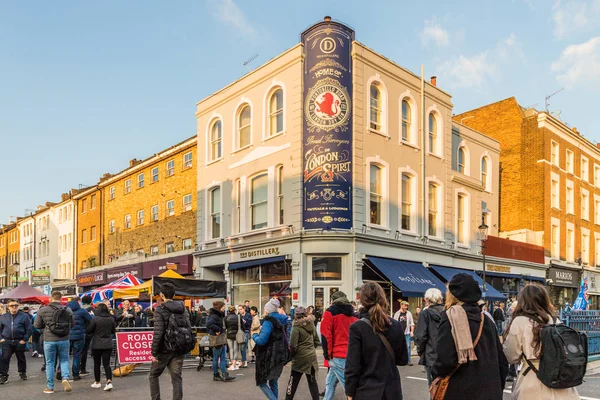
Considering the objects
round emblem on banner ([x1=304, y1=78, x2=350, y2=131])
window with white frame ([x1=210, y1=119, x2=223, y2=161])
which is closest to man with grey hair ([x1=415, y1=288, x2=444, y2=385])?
round emblem on banner ([x1=304, y1=78, x2=350, y2=131])

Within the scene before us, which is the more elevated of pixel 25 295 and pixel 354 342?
pixel 354 342

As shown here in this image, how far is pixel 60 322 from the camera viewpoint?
11.3 meters

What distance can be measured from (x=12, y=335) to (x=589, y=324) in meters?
14.3

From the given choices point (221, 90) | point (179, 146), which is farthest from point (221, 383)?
point (179, 146)

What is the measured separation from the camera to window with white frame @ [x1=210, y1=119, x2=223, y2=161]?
93.4 ft

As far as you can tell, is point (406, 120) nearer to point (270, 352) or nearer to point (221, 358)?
point (221, 358)

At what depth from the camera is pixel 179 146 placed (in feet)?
107

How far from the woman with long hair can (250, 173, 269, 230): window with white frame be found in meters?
19.6

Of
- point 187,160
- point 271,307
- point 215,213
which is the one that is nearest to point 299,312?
point 271,307

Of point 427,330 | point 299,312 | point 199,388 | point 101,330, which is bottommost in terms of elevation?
point 199,388

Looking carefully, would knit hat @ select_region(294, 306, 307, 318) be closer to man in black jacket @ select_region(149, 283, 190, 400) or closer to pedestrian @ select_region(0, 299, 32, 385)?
man in black jacket @ select_region(149, 283, 190, 400)

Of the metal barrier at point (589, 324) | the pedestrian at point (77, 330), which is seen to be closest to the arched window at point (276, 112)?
the pedestrian at point (77, 330)

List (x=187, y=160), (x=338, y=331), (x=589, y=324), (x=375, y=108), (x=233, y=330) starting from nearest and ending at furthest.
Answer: (x=338, y=331), (x=233, y=330), (x=589, y=324), (x=375, y=108), (x=187, y=160)

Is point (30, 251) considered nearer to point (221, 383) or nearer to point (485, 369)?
point (221, 383)
